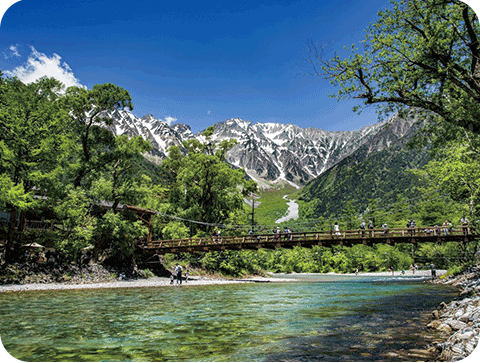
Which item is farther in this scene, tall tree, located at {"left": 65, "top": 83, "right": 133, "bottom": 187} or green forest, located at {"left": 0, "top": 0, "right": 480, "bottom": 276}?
tall tree, located at {"left": 65, "top": 83, "right": 133, "bottom": 187}

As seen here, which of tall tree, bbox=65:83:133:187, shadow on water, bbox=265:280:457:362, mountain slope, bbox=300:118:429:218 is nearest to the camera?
shadow on water, bbox=265:280:457:362

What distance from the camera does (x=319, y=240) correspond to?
2673 centimetres

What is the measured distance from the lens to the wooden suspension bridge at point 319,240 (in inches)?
1008

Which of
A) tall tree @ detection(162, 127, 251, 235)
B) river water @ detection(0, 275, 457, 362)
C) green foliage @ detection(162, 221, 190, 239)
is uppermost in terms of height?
tall tree @ detection(162, 127, 251, 235)

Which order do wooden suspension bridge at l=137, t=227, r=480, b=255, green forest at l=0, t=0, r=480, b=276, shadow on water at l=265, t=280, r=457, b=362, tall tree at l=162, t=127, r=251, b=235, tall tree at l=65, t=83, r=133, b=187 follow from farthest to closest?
tall tree at l=162, t=127, r=251, b=235
tall tree at l=65, t=83, r=133, b=187
wooden suspension bridge at l=137, t=227, r=480, b=255
green forest at l=0, t=0, r=480, b=276
shadow on water at l=265, t=280, r=457, b=362

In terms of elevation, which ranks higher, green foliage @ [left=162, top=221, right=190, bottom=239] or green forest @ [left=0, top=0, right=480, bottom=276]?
green forest @ [left=0, top=0, right=480, bottom=276]

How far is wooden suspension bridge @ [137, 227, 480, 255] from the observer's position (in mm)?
25594

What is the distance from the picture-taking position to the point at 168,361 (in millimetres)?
5344

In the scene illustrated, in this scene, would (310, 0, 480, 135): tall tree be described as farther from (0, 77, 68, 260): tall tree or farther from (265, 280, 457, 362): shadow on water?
(0, 77, 68, 260): tall tree

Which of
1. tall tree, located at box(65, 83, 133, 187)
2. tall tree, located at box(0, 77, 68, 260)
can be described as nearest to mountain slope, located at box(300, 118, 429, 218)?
tall tree, located at box(65, 83, 133, 187)

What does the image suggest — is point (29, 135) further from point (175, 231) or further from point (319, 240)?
point (319, 240)

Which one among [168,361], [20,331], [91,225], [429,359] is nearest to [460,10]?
[429,359]

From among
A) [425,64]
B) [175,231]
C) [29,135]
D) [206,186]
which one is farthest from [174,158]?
[425,64]

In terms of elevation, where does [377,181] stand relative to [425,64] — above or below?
above
